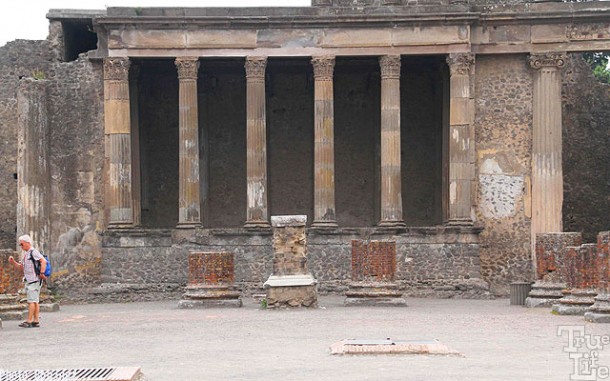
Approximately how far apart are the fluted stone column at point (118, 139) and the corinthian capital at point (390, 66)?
6.39 metres

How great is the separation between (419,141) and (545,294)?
1148 cm

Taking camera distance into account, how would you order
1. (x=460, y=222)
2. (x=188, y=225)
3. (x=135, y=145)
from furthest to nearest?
(x=135, y=145) < (x=188, y=225) < (x=460, y=222)

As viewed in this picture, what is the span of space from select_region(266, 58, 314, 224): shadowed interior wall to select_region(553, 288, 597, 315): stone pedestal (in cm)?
1422

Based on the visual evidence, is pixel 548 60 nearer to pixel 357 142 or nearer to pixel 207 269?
pixel 357 142

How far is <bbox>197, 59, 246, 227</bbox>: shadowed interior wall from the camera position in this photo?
118 feet

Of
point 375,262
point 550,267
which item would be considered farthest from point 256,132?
point 550,267

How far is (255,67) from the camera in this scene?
32469mm

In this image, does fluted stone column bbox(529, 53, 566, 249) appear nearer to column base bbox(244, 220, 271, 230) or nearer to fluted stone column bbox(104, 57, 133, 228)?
column base bbox(244, 220, 271, 230)

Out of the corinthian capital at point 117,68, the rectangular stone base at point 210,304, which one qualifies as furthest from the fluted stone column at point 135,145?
the rectangular stone base at point 210,304

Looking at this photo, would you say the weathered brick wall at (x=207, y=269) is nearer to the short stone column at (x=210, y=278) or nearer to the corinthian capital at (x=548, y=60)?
the short stone column at (x=210, y=278)

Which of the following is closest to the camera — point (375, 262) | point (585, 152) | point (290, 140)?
point (375, 262)

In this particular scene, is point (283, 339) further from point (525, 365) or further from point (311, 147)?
point (311, 147)

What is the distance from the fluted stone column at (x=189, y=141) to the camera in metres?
32.2

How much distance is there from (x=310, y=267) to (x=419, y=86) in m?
7.50
